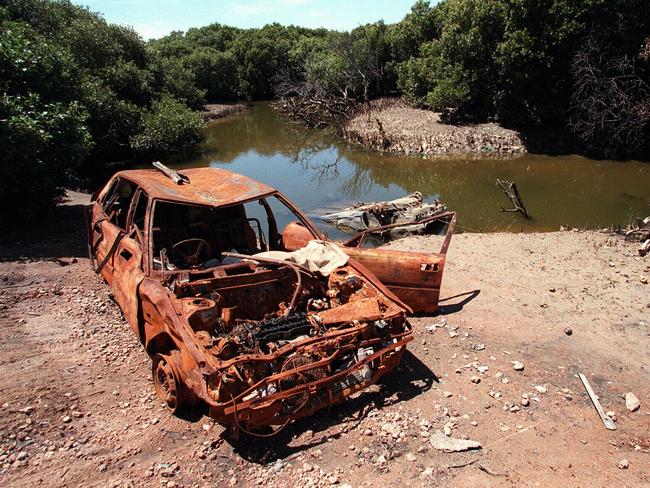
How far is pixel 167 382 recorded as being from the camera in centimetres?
453

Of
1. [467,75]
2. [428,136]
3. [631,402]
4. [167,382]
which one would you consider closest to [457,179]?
[428,136]

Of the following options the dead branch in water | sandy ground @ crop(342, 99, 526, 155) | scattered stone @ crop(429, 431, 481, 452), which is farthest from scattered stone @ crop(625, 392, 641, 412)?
the dead branch in water

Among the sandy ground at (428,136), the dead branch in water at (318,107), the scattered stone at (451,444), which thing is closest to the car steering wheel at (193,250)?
the scattered stone at (451,444)

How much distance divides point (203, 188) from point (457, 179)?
42.4ft

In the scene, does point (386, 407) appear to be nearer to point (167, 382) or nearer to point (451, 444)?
point (451, 444)

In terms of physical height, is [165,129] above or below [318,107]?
below

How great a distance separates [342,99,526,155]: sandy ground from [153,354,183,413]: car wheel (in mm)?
17776

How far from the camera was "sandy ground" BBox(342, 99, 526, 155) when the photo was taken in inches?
813

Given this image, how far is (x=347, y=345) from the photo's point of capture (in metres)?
4.34

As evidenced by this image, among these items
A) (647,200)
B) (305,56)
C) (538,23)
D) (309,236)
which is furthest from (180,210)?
(305,56)

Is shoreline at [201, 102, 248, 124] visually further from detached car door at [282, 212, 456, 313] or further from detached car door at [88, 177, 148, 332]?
detached car door at [282, 212, 456, 313]

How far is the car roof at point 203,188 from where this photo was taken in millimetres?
5664

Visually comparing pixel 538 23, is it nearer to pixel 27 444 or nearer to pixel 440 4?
pixel 440 4

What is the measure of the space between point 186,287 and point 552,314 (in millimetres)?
5160
